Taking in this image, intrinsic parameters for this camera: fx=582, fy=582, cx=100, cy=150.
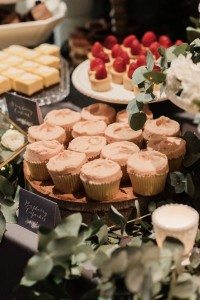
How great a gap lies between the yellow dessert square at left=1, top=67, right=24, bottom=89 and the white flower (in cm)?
48

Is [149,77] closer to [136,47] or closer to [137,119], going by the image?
[137,119]

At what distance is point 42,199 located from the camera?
5.25 feet

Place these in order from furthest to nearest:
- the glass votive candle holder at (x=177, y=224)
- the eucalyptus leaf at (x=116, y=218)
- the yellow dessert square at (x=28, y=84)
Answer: the yellow dessert square at (x=28, y=84) < the eucalyptus leaf at (x=116, y=218) < the glass votive candle holder at (x=177, y=224)

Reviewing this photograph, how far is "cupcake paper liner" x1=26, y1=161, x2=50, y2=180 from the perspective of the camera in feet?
5.79

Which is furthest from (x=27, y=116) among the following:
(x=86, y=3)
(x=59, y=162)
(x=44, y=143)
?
(x=86, y=3)

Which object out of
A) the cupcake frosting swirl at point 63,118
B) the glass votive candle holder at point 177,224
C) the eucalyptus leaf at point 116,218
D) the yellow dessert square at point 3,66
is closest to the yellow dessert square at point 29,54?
the yellow dessert square at point 3,66

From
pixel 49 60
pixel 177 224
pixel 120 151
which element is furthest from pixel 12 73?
pixel 177 224

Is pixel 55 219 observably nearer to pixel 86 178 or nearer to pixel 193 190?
pixel 86 178

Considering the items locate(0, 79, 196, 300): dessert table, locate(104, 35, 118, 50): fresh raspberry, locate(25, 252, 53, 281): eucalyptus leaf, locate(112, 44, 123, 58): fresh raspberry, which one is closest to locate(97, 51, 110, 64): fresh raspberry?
locate(112, 44, 123, 58): fresh raspberry

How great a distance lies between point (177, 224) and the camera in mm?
1379

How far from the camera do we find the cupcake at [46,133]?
188cm

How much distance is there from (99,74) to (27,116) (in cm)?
33

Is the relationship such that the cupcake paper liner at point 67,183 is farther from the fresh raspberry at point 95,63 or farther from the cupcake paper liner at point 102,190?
the fresh raspberry at point 95,63

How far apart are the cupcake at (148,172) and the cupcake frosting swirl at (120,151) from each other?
4 cm
